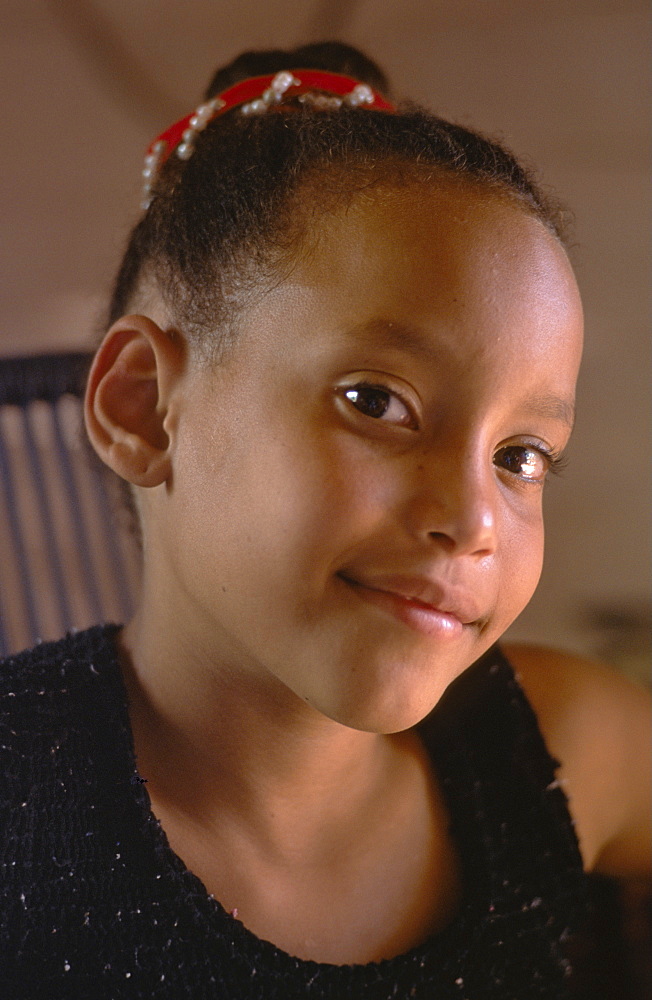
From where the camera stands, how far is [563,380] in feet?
1.41

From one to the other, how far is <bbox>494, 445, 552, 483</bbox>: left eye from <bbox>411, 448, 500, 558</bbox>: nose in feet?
0.17

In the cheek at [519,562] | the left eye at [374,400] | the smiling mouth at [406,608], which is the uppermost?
the left eye at [374,400]

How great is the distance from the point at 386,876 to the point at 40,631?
0.29 metres

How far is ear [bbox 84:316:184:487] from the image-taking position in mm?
455

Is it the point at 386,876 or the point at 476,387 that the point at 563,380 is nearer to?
the point at 476,387

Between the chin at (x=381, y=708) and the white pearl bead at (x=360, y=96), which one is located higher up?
the white pearl bead at (x=360, y=96)

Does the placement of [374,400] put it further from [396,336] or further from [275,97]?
[275,97]

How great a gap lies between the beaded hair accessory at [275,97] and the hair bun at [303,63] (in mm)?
18

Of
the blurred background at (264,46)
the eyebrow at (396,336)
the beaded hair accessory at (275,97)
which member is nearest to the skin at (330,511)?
the eyebrow at (396,336)

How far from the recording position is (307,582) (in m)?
0.38

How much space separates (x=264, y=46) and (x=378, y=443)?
0.43 m

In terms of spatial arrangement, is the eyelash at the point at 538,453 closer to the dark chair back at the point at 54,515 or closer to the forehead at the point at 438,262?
the forehead at the point at 438,262

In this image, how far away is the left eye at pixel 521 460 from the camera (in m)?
0.45

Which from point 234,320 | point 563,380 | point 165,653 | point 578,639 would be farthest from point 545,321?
point 578,639
